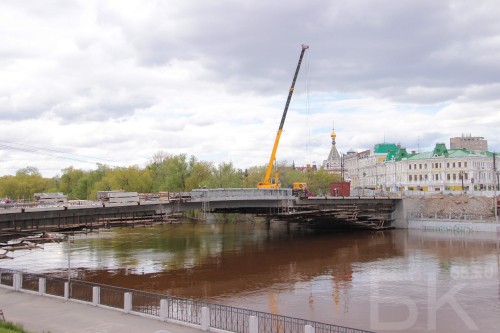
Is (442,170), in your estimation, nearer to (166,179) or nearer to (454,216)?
(454,216)

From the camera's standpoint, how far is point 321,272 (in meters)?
49.7

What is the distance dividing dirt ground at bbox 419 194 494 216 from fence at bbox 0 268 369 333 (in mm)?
78547

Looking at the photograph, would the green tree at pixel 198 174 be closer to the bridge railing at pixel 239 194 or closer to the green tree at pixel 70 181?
the bridge railing at pixel 239 194

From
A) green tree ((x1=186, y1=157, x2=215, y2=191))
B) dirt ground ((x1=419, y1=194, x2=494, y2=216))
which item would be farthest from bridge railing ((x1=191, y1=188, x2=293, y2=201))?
A: dirt ground ((x1=419, y1=194, x2=494, y2=216))

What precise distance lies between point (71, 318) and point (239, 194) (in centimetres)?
4165

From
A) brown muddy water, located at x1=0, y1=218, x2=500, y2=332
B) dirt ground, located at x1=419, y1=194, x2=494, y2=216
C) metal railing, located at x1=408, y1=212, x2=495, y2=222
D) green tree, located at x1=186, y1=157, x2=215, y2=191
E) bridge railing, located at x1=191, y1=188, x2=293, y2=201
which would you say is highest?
green tree, located at x1=186, y1=157, x2=215, y2=191

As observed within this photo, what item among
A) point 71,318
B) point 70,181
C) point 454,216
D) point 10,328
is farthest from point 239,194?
point 70,181

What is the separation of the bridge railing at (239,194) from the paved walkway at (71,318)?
31966 millimetres

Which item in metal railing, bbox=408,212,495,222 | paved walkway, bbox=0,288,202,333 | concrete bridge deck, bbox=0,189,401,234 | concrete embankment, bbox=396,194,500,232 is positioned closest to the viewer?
paved walkway, bbox=0,288,202,333

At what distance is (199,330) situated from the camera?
2330cm

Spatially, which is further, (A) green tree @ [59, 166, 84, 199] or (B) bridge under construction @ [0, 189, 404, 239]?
(A) green tree @ [59, 166, 84, 199]

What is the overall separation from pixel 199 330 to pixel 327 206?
65710mm

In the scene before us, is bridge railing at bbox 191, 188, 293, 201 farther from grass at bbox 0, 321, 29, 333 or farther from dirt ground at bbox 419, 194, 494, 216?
dirt ground at bbox 419, 194, 494, 216

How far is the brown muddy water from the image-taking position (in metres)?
32.5
